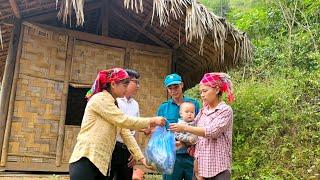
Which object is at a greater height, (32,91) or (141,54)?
(141,54)

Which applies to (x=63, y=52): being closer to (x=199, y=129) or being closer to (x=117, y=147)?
(x=117, y=147)

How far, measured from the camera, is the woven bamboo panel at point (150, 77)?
21.1 ft

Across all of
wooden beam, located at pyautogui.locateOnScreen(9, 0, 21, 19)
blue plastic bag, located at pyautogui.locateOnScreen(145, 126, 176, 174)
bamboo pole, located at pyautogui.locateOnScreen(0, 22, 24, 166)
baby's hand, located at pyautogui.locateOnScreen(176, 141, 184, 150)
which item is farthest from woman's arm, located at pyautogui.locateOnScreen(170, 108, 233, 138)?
wooden beam, located at pyautogui.locateOnScreen(9, 0, 21, 19)

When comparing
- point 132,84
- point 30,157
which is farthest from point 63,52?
point 132,84

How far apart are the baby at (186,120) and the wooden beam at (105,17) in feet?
11.1

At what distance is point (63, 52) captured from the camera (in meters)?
6.08

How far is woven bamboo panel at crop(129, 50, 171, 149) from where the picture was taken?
6438 mm

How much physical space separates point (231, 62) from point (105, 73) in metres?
3.99

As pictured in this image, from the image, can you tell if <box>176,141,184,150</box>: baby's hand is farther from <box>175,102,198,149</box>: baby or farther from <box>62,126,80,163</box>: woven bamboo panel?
<box>62,126,80,163</box>: woven bamboo panel

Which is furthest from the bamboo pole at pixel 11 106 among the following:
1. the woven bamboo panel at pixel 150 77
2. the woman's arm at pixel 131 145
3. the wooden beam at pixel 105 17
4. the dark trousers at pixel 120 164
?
the woman's arm at pixel 131 145

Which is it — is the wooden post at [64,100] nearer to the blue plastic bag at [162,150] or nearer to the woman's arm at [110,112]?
the blue plastic bag at [162,150]

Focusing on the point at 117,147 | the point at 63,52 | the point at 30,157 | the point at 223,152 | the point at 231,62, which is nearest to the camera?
the point at 223,152

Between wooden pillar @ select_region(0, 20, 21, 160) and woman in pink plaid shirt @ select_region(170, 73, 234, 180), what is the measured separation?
11.5 feet

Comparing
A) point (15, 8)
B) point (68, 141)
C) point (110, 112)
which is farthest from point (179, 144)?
point (15, 8)
